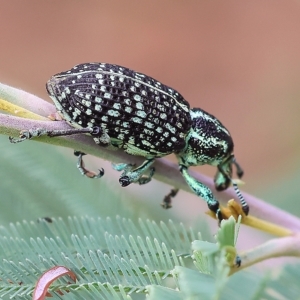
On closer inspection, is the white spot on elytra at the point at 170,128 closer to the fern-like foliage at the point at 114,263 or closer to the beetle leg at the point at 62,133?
the beetle leg at the point at 62,133

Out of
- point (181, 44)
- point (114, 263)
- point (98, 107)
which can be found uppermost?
point (181, 44)

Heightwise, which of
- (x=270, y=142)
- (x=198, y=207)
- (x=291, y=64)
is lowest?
(x=198, y=207)

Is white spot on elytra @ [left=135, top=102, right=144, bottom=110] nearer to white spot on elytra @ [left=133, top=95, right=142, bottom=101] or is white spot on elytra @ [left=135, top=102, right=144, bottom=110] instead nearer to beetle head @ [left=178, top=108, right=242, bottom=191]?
white spot on elytra @ [left=133, top=95, right=142, bottom=101]

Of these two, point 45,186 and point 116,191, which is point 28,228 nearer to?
point 45,186

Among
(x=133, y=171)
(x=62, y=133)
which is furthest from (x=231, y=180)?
(x=62, y=133)

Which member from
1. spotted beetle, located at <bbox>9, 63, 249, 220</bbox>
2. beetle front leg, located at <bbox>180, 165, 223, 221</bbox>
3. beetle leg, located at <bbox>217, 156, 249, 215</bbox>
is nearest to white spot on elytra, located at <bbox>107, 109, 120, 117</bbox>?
spotted beetle, located at <bbox>9, 63, 249, 220</bbox>

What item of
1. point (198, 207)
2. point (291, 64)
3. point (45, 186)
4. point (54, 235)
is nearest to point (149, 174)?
point (54, 235)

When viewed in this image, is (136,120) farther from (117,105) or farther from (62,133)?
(62,133)
